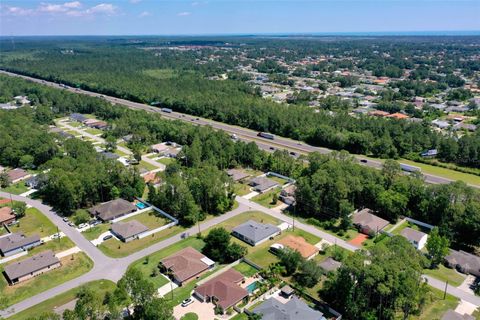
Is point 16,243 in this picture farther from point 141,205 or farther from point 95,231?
point 141,205

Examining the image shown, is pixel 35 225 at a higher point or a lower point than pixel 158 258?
higher

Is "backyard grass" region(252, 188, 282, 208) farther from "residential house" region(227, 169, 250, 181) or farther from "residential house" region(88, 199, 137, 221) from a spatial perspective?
"residential house" region(88, 199, 137, 221)

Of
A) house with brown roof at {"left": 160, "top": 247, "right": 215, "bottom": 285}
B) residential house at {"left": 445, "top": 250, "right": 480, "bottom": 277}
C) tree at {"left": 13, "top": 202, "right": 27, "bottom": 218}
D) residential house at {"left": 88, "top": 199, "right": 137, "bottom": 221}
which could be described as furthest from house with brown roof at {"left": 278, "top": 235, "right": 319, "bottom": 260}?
tree at {"left": 13, "top": 202, "right": 27, "bottom": 218}

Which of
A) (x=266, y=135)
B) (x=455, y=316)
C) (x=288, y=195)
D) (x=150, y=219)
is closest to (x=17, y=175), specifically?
(x=150, y=219)

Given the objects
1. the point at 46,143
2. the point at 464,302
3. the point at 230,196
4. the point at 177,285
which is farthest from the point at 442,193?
the point at 46,143

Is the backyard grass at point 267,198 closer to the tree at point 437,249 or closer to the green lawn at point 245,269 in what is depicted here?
the green lawn at point 245,269

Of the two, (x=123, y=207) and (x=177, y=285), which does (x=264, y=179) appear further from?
(x=177, y=285)
